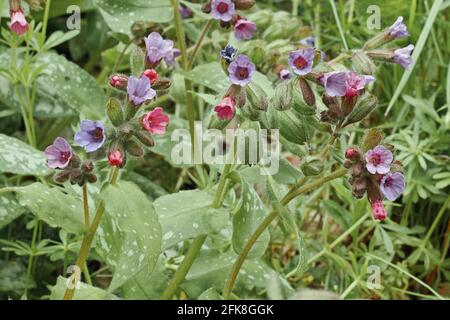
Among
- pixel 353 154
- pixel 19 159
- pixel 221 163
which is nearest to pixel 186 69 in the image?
pixel 221 163

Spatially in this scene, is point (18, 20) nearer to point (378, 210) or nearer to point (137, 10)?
point (137, 10)

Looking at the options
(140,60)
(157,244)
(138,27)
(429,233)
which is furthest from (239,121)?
(429,233)

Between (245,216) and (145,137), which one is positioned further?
(245,216)

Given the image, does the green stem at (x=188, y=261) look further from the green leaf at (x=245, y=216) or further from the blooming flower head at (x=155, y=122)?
the blooming flower head at (x=155, y=122)

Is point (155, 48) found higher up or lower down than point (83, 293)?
higher up

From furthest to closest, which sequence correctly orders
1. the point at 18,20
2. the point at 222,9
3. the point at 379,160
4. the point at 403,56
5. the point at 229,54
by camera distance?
the point at 222,9
the point at 18,20
the point at 403,56
the point at 229,54
the point at 379,160
